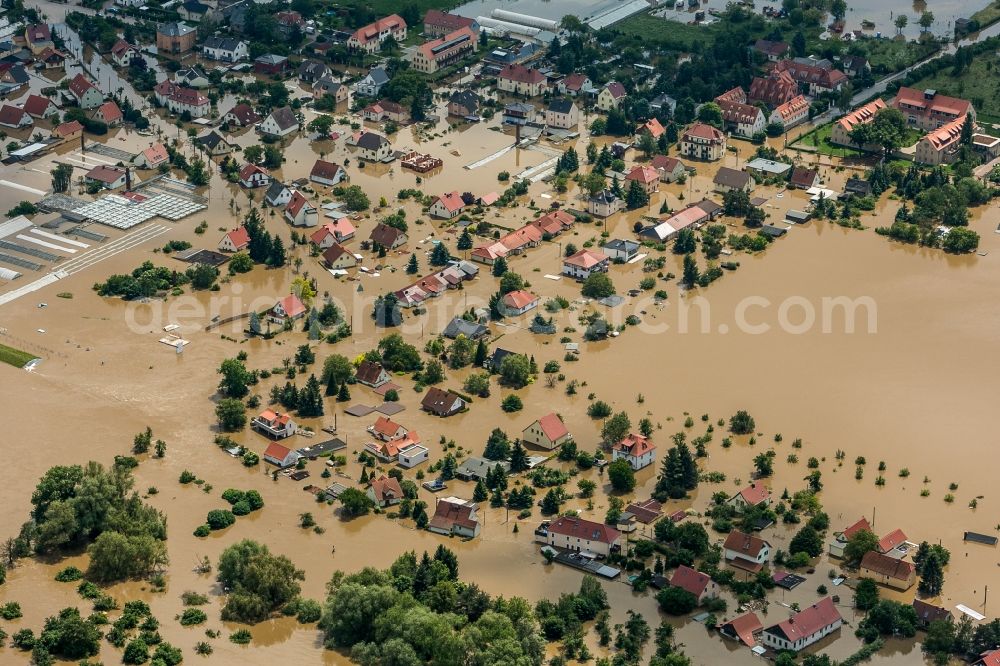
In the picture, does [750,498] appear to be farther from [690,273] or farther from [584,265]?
[584,265]

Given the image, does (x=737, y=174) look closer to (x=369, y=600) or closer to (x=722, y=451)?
(x=722, y=451)

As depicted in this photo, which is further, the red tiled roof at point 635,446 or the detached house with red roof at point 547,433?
the detached house with red roof at point 547,433

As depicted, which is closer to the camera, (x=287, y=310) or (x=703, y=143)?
(x=287, y=310)

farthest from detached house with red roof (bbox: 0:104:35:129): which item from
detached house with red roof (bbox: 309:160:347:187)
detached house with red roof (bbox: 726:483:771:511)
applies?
detached house with red roof (bbox: 726:483:771:511)

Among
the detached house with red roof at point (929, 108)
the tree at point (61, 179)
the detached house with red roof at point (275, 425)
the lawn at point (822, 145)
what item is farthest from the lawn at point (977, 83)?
the detached house with red roof at point (275, 425)

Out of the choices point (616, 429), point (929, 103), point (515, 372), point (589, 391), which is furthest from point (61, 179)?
point (929, 103)

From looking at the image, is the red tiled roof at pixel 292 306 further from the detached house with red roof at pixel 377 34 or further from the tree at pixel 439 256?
the detached house with red roof at pixel 377 34
